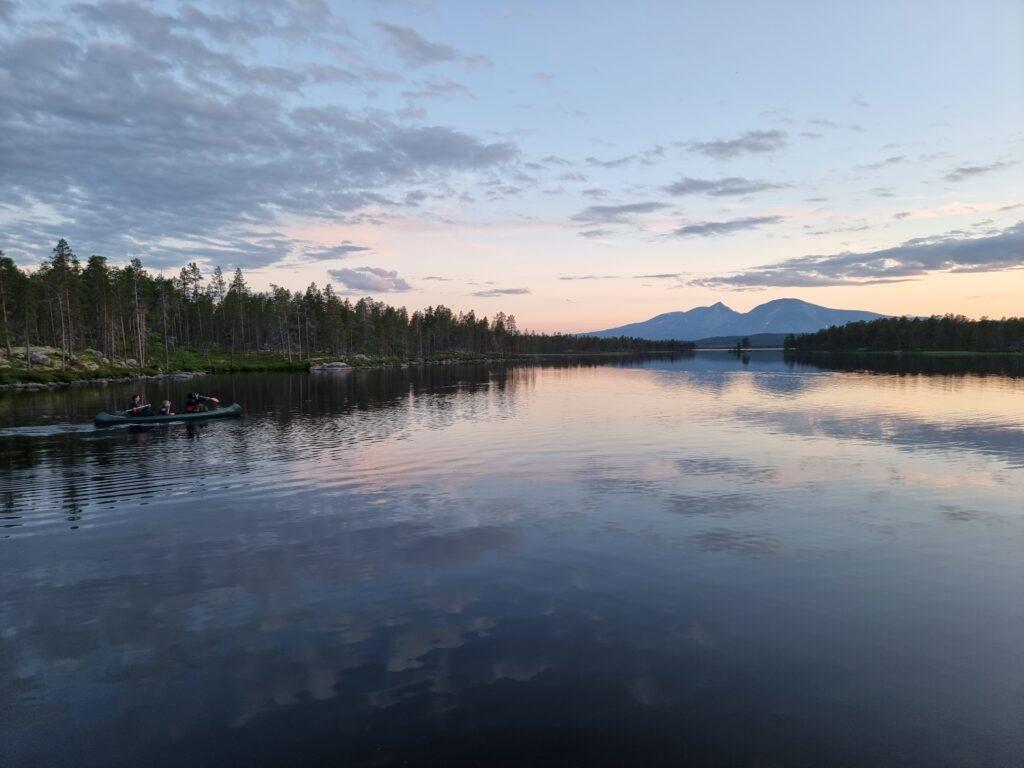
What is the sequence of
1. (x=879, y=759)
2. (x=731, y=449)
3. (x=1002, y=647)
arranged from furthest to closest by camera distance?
1. (x=731, y=449)
2. (x=1002, y=647)
3. (x=879, y=759)

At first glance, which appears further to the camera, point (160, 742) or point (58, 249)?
point (58, 249)

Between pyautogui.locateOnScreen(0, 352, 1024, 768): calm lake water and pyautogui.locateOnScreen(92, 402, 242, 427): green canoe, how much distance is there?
17717 mm

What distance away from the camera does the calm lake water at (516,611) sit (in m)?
11.1

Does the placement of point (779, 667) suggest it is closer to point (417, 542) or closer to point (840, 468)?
point (417, 542)

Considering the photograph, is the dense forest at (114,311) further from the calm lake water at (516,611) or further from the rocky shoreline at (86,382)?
the calm lake water at (516,611)

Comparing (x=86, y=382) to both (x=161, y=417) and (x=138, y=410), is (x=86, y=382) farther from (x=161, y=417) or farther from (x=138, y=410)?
(x=161, y=417)

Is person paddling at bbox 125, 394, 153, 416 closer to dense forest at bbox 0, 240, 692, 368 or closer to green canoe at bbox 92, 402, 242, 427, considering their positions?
green canoe at bbox 92, 402, 242, 427

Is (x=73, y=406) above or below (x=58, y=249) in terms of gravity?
below

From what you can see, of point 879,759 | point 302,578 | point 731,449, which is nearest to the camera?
point 879,759

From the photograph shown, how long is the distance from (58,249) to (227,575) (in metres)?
141

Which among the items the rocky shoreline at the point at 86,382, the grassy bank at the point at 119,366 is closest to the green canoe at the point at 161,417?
the rocky shoreline at the point at 86,382

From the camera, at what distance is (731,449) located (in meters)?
41.8

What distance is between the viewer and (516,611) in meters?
16.2

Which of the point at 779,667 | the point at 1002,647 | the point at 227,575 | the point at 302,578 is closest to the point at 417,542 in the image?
the point at 302,578
